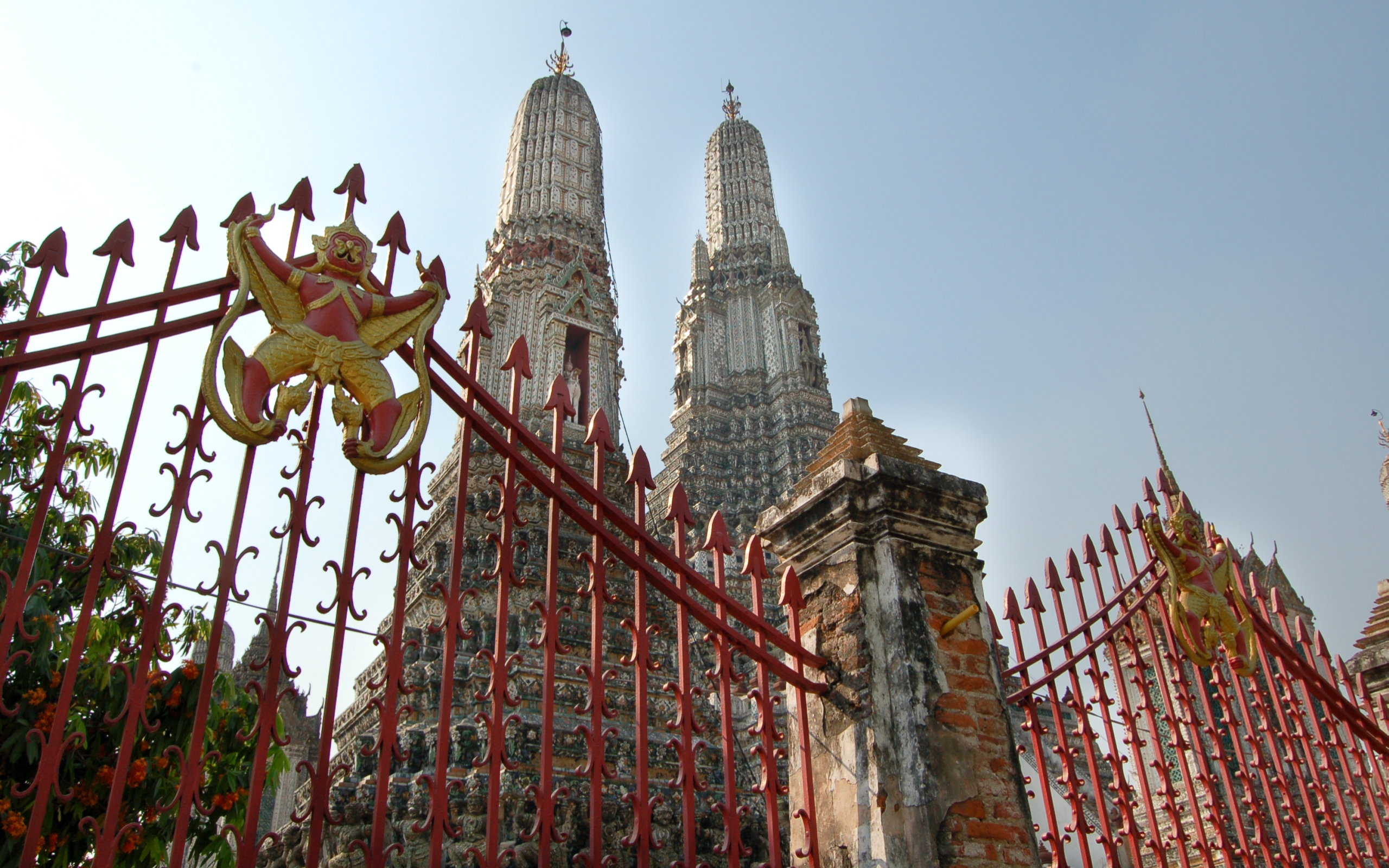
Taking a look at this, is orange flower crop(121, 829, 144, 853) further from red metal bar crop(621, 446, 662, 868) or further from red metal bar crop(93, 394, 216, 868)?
red metal bar crop(621, 446, 662, 868)

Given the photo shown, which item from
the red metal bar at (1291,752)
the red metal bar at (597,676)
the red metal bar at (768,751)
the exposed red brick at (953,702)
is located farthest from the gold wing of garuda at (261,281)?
the red metal bar at (1291,752)

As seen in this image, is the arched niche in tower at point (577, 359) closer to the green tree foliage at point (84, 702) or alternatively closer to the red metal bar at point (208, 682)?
the green tree foliage at point (84, 702)

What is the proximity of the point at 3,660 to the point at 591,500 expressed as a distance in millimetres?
1383

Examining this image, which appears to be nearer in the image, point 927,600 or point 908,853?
point 908,853

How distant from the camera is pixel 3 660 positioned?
6.39ft

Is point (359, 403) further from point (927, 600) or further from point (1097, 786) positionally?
point (1097, 786)

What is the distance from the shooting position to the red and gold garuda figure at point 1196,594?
4430 millimetres

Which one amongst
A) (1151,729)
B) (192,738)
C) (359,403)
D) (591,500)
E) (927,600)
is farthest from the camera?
(1151,729)

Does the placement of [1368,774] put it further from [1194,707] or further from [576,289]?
[576,289]

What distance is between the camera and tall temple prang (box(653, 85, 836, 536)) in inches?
893

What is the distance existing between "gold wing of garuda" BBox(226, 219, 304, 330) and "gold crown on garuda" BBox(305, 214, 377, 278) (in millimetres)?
115

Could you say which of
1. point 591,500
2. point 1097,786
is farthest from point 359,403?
point 1097,786

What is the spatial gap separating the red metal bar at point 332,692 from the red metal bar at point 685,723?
81cm

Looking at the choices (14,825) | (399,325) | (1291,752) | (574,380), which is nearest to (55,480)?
(399,325)
